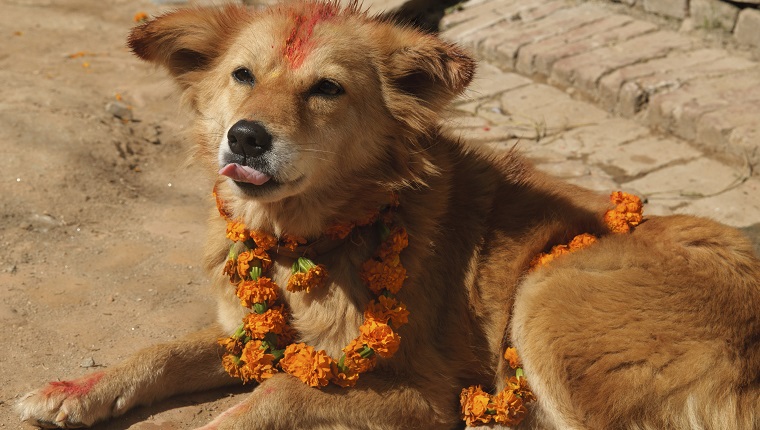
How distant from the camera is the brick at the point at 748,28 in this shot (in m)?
7.64

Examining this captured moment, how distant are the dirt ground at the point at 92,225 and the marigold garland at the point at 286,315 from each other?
440mm

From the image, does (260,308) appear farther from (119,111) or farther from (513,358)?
(119,111)

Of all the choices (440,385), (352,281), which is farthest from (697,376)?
(352,281)

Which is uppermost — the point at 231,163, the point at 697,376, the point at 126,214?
the point at 231,163

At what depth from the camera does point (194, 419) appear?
13.9 feet

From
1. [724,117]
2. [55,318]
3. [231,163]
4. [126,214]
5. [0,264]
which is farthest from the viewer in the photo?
[724,117]

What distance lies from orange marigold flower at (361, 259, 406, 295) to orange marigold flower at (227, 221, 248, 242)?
623 millimetres

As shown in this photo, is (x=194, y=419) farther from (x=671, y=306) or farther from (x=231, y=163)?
(x=671, y=306)

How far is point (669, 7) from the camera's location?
8398mm

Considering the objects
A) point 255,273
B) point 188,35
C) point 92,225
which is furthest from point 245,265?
point 92,225

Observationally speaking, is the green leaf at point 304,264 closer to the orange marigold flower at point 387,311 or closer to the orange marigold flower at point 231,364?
the orange marigold flower at point 387,311

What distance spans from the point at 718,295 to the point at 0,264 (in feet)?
13.0

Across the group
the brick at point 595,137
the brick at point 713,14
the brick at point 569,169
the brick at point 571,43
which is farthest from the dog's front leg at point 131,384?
the brick at point 713,14

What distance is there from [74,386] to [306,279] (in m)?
1.20
